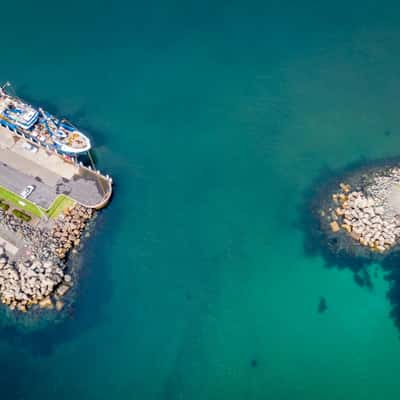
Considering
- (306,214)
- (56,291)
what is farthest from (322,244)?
(56,291)

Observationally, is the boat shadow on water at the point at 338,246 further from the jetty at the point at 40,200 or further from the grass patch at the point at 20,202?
the grass patch at the point at 20,202

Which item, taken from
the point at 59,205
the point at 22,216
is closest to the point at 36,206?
the point at 22,216

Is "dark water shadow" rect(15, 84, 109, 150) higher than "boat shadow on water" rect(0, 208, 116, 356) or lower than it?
higher

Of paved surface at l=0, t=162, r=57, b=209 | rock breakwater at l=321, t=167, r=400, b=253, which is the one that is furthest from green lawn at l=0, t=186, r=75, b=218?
rock breakwater at l=321, t=167, r=400, b=253

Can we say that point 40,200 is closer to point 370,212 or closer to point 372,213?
point 370,212

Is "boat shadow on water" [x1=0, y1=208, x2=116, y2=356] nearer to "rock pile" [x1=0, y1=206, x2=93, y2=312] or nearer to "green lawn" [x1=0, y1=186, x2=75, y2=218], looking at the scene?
"rock pile" [x1=0, y1=206, x2=93, y2=312]
